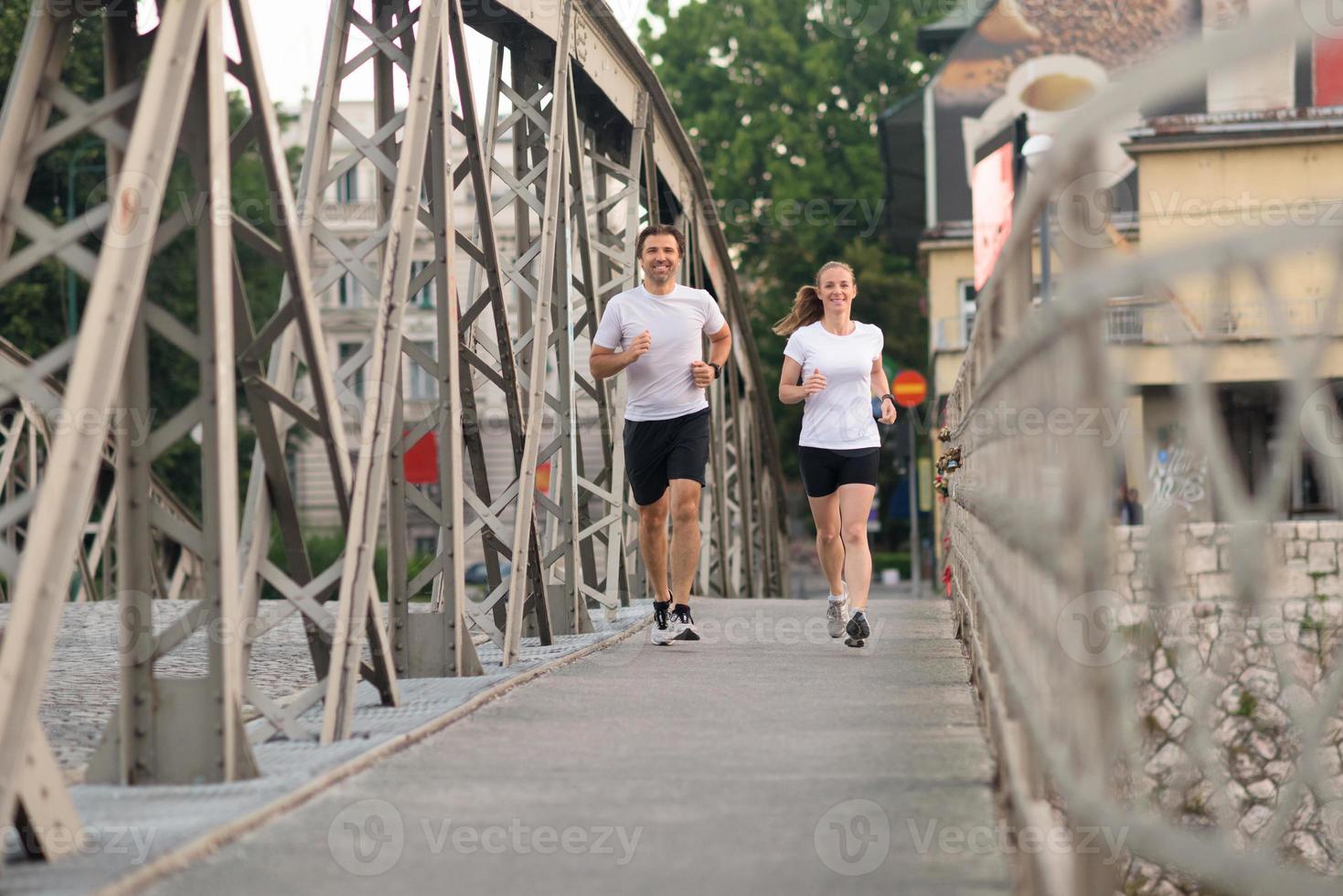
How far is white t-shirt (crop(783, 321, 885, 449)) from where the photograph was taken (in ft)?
29.3

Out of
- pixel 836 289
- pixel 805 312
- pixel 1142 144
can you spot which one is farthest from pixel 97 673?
pixel 1142 144

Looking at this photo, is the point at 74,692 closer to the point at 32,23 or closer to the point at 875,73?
the point at 32,23

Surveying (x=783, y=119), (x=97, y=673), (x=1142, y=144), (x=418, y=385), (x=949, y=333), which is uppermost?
(x=783, y=119)

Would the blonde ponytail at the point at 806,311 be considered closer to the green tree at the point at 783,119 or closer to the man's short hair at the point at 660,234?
the man's short hair at the point at 660,234

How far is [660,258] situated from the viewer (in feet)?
28.9

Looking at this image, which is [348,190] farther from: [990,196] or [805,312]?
[805,312]

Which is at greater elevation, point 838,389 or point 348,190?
point 348,190

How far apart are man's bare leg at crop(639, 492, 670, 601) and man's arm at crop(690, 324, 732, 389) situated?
2.07 feet

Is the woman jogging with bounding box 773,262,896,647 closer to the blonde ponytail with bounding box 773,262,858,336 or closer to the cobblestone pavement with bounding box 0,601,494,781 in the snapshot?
the blonde ponytail with bounding box 773,262,858,336

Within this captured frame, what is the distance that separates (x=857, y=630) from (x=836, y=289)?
1659mm

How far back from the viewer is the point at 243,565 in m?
5.38

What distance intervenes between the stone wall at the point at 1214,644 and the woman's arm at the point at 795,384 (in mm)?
5001

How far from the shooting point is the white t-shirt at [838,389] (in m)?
8.92

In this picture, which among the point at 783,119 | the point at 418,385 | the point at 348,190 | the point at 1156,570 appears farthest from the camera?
the point at 348,190
